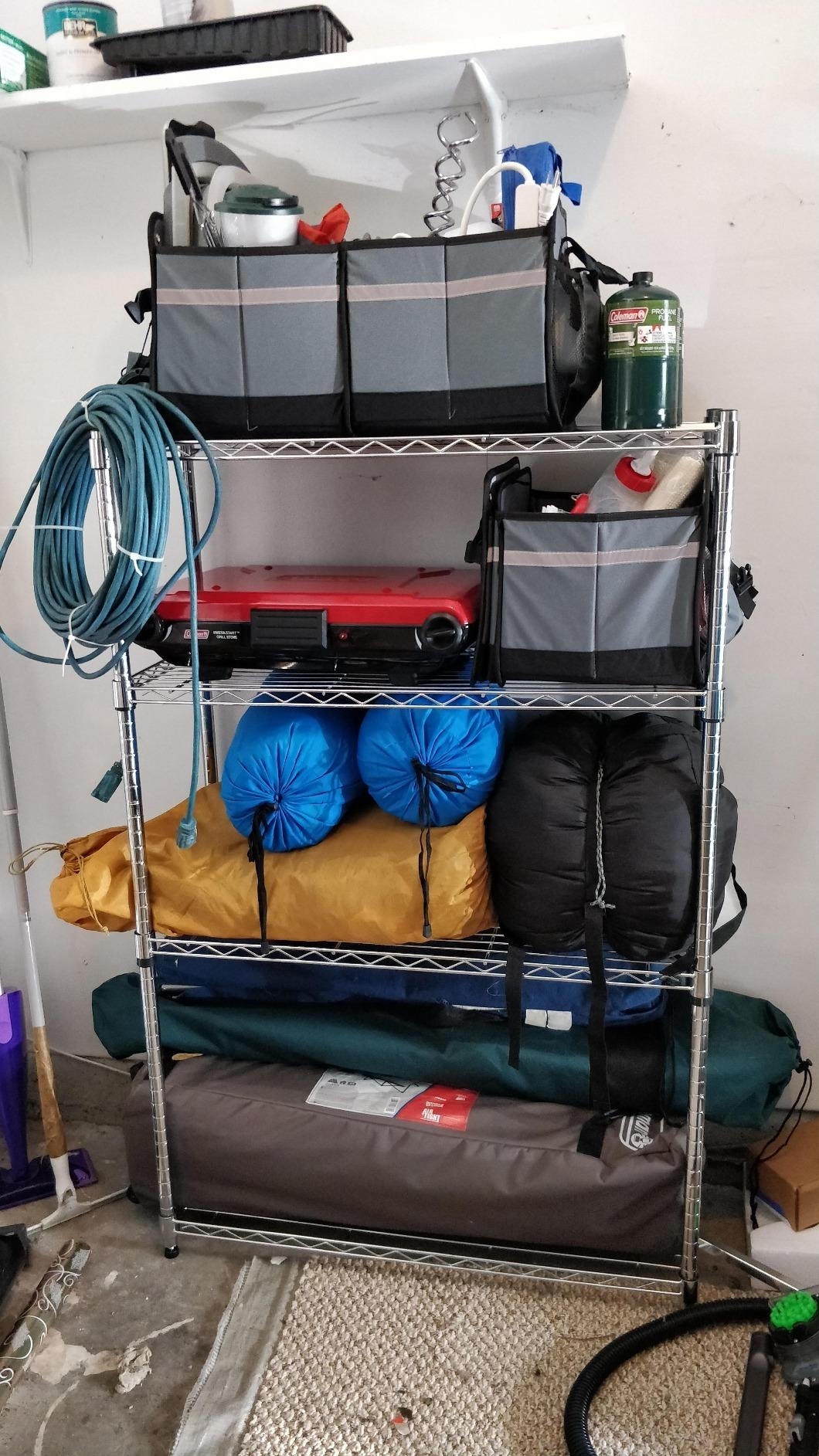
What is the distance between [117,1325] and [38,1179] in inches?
18.1

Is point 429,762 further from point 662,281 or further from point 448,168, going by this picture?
point 448,168

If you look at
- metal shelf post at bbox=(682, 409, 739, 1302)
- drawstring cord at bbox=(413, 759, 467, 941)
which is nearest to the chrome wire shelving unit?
metal shelf post at bbox=(682, 409, 739, 1302)

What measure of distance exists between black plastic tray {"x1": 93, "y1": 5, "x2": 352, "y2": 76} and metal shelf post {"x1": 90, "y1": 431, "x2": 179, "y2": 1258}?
69 cm

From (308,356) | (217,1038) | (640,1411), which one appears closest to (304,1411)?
(640,1411)

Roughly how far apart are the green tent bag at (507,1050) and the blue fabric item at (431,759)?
443 mm

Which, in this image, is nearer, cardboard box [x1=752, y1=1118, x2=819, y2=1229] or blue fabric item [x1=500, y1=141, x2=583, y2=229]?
blue fabric item [x1=500, y1=141, x2=583, y2=229]

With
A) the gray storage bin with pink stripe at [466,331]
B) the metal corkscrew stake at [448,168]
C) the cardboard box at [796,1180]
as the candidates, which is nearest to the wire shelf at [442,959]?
the cardboard box at [796,1180]

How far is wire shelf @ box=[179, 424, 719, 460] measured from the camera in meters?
1.51

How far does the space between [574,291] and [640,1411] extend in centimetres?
167

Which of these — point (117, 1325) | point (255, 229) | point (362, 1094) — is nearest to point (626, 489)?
point (255, 229)

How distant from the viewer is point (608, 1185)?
178 cm

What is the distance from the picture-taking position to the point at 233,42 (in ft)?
5.64

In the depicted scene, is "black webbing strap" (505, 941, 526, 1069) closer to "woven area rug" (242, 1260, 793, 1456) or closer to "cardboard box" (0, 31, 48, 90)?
"woven area rug" (242, 1260, 793, 1456)

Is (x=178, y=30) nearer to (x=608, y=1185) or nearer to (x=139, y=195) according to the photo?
(x=139, y=195)
